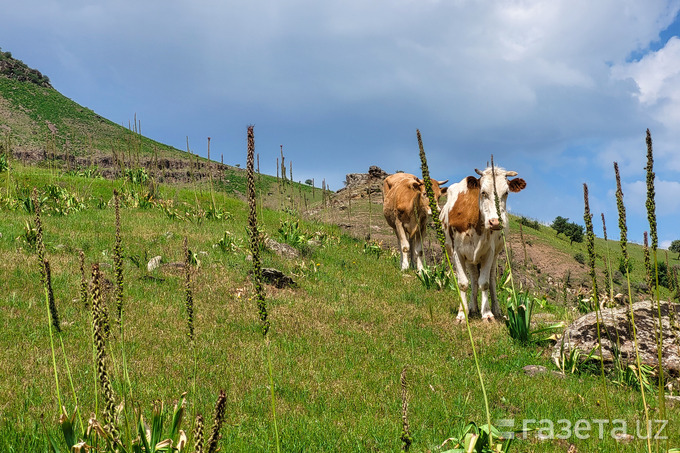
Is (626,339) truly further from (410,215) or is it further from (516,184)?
(410,215)

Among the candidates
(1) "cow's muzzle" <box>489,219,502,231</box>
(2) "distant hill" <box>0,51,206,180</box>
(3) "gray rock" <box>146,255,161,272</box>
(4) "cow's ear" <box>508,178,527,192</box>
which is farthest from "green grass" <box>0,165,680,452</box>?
(2) "distant hill" <box>0,51,206,180</box>

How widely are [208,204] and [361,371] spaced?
52.4ft

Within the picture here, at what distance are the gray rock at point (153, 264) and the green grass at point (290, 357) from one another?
0.29 m

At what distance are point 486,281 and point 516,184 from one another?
2.02 metres

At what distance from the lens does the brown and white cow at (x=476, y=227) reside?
8531 millimetres

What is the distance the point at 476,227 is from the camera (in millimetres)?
8906

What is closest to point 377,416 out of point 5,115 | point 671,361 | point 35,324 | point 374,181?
point 671,361

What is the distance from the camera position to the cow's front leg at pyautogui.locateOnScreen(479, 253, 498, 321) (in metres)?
9.17

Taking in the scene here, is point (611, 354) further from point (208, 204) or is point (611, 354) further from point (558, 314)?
point (208, 204)

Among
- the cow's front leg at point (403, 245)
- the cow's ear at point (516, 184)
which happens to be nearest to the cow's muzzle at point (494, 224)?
the cow's ear at point (516, 184)

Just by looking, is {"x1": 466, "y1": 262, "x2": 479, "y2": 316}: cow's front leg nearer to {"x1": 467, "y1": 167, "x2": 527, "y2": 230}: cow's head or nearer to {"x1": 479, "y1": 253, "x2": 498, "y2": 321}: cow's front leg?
{"x1": 479, "y1": 253, "x2": 498, "y2": 321}: cow's front leg

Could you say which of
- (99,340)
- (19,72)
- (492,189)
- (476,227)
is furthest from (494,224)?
(19,72)

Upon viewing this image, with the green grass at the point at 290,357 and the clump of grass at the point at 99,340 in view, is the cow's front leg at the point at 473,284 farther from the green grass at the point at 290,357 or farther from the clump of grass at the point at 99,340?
the clump of grass at the point at 99,340

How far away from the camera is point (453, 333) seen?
28.7 ft
